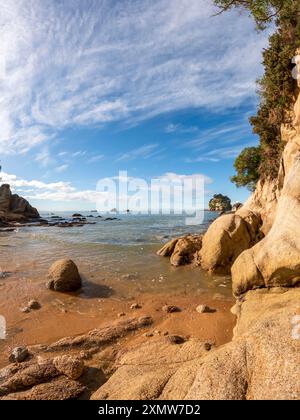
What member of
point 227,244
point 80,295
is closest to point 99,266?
point 80,295

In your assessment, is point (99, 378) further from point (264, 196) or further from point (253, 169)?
point (253, 169)

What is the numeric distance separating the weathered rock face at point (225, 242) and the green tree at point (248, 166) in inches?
1016

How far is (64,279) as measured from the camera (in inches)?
411

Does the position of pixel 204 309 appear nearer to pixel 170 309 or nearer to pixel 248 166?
pixel 170 309

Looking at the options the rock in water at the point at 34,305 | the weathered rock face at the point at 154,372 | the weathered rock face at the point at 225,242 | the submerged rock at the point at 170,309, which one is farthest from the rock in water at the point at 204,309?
the rock in water at the point at 34,305

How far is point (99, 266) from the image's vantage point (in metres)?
14.7

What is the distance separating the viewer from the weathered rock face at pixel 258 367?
316 centimetres

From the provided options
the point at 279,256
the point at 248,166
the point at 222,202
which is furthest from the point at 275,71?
the point at 222,202

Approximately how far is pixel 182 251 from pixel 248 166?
90.4 feet

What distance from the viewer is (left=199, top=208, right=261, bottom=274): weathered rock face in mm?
12898

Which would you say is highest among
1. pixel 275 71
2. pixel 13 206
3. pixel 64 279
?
pixel 275 71

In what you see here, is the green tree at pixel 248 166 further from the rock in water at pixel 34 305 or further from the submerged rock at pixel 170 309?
the rock in water at pixel 34 305

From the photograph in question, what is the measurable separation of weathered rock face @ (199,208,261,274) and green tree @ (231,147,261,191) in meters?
25.8
